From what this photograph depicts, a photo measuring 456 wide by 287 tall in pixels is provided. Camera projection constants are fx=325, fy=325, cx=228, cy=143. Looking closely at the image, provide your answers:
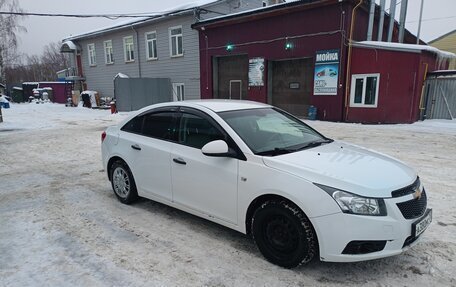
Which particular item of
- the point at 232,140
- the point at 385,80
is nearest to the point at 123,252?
the point at 232,140

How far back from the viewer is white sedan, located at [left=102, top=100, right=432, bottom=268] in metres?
2.69

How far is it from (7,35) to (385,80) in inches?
1486

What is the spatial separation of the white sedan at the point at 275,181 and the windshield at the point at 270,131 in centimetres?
1

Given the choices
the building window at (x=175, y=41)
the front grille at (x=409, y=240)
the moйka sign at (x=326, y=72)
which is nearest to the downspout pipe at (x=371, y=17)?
the moйka sign at (x=326, y=72)

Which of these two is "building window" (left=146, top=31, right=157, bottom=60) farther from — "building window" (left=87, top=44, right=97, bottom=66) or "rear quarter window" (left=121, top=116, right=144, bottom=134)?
"rear quarter window" (left=121, top=116, right=144, bottom=134)

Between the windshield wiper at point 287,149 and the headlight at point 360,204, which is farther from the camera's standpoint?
the windshield wiper at point 287,149

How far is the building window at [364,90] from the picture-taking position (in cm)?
1379

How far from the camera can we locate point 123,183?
4.74 metres

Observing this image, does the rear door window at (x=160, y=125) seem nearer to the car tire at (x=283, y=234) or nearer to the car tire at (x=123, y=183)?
the car tire at (x=123, y=183)

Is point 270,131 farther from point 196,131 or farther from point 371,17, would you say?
point 371,17

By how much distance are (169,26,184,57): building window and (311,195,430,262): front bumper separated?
19.5m

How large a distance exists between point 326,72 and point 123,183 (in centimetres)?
1209

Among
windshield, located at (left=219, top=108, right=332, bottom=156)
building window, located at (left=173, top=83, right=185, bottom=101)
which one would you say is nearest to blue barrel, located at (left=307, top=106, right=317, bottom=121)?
building window, located at (left=173, top=83, right=185, bottom=101)

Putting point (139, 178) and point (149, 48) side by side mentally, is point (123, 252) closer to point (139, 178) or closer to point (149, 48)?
point (139, 178)
